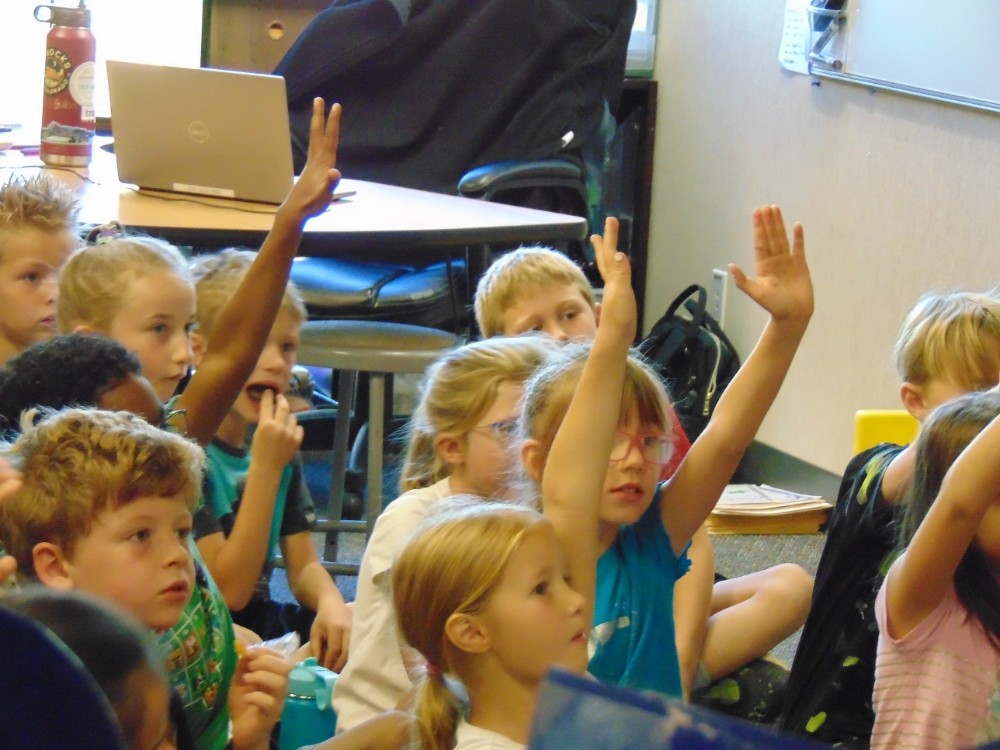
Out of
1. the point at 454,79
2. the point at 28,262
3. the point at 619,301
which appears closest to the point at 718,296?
the point at 454,79

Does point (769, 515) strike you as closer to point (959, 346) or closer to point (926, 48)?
point (926, 48)

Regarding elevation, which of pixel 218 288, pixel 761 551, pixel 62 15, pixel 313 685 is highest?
pixel 62 15

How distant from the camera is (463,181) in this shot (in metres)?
3.06

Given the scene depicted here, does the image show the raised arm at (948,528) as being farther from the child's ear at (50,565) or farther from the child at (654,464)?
the child's ear at (50,565)

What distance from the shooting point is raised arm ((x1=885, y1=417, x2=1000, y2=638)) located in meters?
1.35

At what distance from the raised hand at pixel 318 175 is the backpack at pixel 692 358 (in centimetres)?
A: 216

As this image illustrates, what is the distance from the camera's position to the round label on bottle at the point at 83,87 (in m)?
2.70

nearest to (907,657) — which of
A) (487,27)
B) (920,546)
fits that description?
(920,546)

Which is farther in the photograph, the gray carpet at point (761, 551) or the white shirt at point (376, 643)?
the gray carpet at point (761, 551)

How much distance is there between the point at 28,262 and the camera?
1.83 meters

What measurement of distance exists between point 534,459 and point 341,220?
107 centimetres

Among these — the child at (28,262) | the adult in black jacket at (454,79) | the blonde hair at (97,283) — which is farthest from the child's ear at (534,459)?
the adult in black jacket at (454,79)

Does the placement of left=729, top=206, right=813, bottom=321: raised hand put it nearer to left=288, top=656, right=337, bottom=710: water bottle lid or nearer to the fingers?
the fingers

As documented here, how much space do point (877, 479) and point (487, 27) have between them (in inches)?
80.3
